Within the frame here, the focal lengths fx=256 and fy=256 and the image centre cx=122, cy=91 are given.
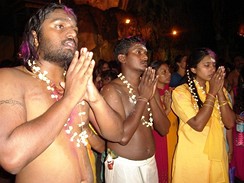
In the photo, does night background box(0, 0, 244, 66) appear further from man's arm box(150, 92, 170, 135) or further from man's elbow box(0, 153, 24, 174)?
man's elbow box(0, 153, 24, 174)

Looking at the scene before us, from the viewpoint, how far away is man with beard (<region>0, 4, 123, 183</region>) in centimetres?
155

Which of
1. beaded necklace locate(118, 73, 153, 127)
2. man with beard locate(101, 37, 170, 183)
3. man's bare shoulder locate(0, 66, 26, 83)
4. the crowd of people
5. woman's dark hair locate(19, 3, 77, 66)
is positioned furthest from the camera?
beaded necklace locate(118, 73, 153, 127)

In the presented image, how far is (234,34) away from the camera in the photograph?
15.8 metres

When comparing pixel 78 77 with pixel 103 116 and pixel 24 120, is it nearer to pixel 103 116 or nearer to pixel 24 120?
pixel 24 120

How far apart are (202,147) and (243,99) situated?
6.80 feet

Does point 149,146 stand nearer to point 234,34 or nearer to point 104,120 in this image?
point 104,120

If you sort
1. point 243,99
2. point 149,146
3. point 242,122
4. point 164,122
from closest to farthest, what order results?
point 149,146, point 164,122, point 242,122, point 243,99

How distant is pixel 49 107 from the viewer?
1.91 meters

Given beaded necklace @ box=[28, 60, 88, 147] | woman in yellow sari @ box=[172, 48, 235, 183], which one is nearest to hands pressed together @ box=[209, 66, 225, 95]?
woman in yellow sari @ box=[172, 48, 235, 183]

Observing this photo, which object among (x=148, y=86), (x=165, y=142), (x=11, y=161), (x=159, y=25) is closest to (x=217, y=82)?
(x=148, y=86)

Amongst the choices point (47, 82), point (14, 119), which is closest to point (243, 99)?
point (47, 82)

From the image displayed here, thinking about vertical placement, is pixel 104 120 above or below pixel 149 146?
above

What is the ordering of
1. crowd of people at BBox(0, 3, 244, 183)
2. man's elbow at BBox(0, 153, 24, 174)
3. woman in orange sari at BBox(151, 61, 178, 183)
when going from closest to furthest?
man's elbow at BBox(0, 153, 24, 174) < crowd of people at BBox(0, 3, 244, 183) < woman in orange sari at BBox(151, 61, 178, 183)

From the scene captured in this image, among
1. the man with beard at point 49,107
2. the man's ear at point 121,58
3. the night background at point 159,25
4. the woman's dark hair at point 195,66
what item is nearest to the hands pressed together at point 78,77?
the man with beard at point 49,107
